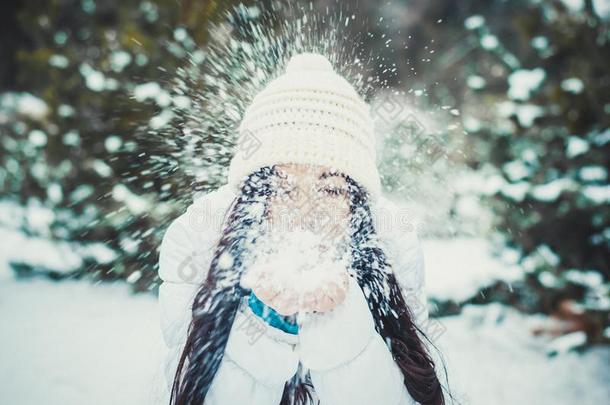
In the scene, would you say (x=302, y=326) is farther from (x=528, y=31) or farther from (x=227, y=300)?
(x=528, y=31)

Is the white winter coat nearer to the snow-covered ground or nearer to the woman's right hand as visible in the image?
the woman's right hand

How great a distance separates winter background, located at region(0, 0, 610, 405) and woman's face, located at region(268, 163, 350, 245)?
768 millimetres

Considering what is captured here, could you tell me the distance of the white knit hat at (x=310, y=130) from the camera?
79 cm

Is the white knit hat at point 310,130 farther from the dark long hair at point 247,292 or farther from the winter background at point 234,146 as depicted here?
the winter background at point 234,146

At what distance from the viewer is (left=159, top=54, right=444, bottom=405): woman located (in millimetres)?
676

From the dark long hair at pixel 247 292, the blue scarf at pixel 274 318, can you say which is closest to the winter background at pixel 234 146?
the dark long hair at pixel 247 292

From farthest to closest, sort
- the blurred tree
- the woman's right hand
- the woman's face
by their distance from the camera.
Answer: the blurred tree < the woman's face < the woman's right hand

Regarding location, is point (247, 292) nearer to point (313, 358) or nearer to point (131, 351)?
point (313, 358)

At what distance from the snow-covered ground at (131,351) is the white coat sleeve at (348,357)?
40.2 inches

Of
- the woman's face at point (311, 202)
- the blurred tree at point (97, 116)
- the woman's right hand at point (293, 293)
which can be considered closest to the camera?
the woman's right hand at point (293, 293)

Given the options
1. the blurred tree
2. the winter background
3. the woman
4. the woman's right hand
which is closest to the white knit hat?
the woman

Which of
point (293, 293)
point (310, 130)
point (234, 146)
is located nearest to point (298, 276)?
point (293, 293)

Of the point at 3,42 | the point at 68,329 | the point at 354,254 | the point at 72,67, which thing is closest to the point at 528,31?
the point at 354,254

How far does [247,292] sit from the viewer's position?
2.68 ft
